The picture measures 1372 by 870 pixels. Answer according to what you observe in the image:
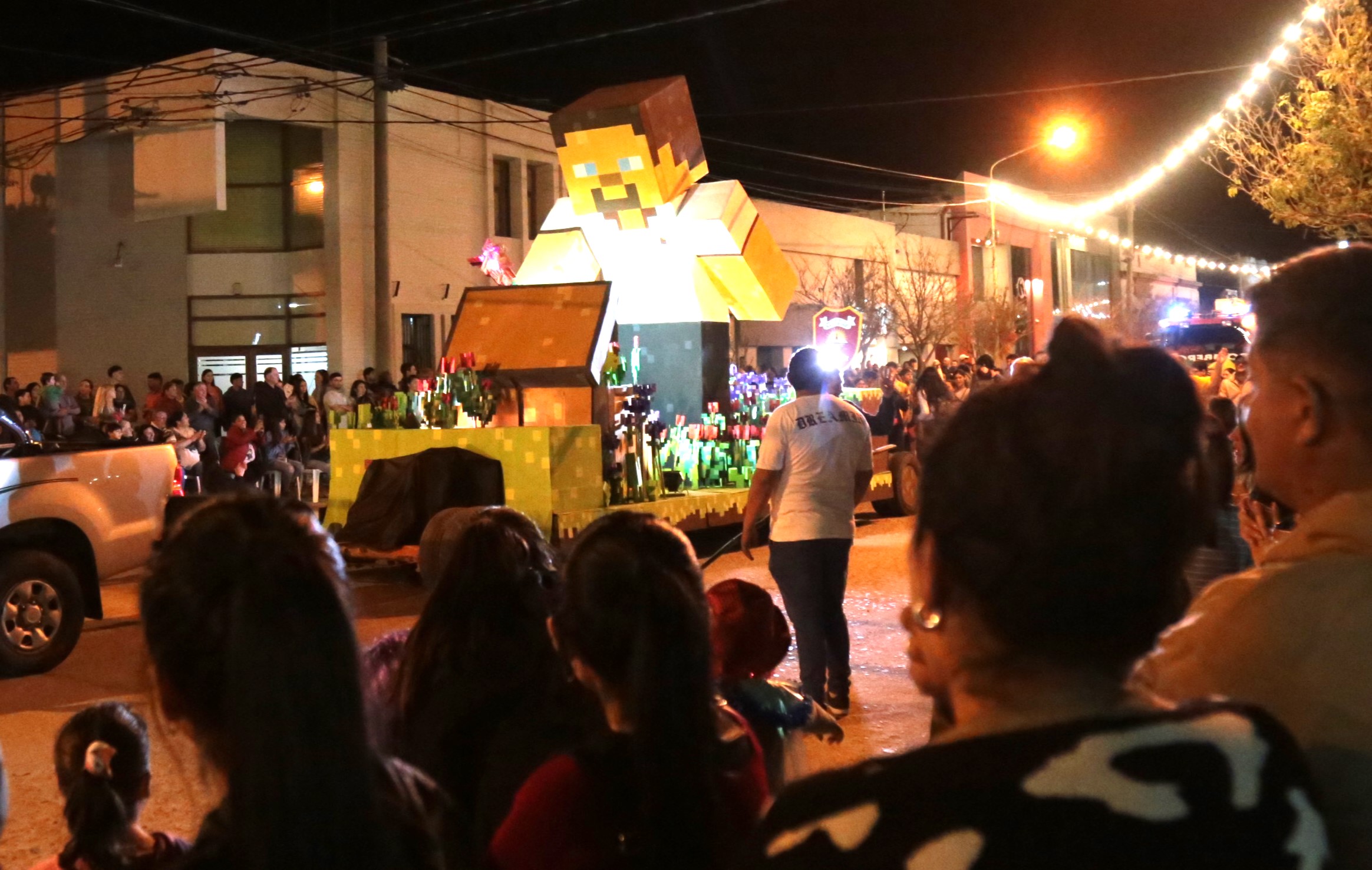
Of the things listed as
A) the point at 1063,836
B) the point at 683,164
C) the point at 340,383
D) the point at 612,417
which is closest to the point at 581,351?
the point at 612,417

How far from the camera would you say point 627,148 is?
13242 mm

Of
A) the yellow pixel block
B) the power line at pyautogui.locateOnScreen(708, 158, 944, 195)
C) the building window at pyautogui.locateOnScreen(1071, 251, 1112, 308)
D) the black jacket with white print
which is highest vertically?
the power line at pyautogui.locateOnScreen(708, 158, 944, 195)

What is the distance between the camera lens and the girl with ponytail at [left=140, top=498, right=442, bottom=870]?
63.3 inches

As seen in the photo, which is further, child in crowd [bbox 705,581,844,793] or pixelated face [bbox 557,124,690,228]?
pixelated face [bbox 557,124,690,228]

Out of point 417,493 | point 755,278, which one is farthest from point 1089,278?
point 417,493

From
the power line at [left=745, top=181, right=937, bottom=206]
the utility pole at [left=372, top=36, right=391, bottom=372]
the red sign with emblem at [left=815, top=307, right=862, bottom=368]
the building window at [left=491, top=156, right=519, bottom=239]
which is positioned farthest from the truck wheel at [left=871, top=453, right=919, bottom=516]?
the power line at [left=745, top=181, right=937, bottom=206]

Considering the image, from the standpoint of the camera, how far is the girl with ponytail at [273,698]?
5.28 feet

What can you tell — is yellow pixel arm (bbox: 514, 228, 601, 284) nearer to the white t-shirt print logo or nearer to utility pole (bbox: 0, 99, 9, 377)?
the white t-shirt print logo

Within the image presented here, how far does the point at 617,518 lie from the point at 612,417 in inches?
385

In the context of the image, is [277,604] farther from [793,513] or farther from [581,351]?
[581,351]

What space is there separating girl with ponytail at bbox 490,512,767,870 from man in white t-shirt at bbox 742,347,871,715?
4.26 m

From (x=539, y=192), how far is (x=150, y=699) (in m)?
28.4

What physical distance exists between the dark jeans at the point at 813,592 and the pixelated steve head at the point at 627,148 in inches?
288

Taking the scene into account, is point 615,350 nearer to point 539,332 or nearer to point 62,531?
point 539,332
